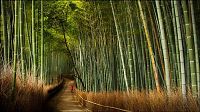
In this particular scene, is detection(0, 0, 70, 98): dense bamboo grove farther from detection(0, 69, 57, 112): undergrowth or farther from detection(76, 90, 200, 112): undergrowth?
detection(76, 90, 200, 112): undergrowth

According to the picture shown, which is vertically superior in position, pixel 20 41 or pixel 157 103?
pixel 20 41

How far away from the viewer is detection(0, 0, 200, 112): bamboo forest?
4.75 meters

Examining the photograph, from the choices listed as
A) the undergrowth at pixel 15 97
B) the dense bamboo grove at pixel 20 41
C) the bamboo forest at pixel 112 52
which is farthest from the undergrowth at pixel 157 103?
the dense bamboo grove at pixel 20 41

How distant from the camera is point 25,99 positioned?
5.25 meters

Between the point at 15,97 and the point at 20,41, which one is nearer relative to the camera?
the point at 15,97

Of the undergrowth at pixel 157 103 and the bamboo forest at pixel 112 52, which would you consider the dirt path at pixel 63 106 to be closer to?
the bamboo forest at pixel 112 52

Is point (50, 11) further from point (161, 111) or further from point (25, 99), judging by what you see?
point (161, 111)

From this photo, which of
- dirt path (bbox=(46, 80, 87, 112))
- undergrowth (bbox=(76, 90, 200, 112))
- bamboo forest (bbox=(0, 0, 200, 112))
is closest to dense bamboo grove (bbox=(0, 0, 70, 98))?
bamboo forest (bbox=(0, 0, 200, 112))

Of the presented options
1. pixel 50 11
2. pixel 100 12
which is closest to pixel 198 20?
pixel 100 12

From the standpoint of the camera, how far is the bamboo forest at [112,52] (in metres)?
4.75

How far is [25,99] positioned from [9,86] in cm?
63

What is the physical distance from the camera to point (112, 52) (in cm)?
1202

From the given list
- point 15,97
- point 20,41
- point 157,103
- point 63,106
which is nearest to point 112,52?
point 63,106

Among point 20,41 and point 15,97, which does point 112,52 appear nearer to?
point 20,41
